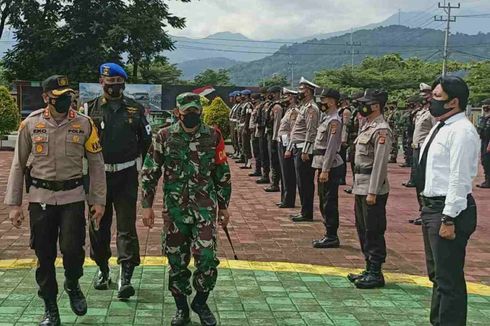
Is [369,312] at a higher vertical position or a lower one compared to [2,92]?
lower

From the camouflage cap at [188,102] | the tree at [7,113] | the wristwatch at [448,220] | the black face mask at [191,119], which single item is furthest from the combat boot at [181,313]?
the tree at [7,113]

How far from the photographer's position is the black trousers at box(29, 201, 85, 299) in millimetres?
4293

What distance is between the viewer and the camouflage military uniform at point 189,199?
4375mm

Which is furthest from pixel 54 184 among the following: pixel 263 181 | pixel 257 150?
pixel 257 150

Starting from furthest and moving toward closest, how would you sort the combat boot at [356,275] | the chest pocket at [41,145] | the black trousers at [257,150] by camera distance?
the black trousers at [257,150], the combat boot at [356,275], the chest pocket at [41,145]

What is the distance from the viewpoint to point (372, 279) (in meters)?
5.54

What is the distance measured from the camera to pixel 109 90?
5.06 m

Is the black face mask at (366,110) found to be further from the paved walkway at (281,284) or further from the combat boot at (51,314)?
the combat boot at (51,314)

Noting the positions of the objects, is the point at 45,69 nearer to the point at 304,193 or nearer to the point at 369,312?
the point at 304,193

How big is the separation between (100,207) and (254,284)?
170cm

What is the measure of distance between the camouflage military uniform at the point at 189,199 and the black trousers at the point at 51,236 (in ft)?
2.02

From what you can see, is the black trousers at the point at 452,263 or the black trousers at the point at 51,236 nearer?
the black trousers at the point at 452,263

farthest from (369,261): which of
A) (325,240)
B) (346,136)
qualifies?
(346,136)

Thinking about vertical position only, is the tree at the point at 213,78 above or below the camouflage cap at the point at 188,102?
above
